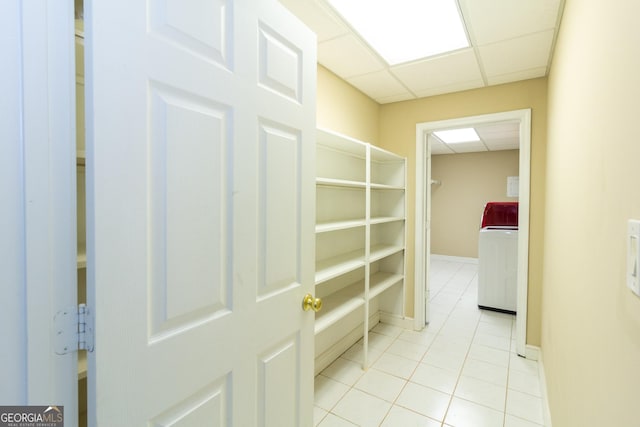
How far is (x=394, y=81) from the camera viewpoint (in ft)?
9.23

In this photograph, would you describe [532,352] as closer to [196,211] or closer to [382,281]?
[382,281]

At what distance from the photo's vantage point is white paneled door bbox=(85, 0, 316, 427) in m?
0.70

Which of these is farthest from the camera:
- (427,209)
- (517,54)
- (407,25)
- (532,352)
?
(427,209)

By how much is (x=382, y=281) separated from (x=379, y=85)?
6.44 feet

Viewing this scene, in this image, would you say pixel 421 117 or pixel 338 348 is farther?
pixel 421 117

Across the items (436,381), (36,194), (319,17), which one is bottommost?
(436,381)

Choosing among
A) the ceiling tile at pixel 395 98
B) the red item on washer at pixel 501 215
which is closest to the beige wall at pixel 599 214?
the ceiling tile at pixel 395 98

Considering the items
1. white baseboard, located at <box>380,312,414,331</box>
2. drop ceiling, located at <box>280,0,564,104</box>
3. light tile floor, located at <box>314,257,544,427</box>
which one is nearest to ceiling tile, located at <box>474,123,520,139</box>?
drop ceiling, located at <box>280,0,564,104</box>

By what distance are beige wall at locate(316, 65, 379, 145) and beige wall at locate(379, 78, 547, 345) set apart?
0.25 m

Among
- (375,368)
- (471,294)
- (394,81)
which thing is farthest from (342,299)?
(471,294)

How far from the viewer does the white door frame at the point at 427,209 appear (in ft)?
8.87

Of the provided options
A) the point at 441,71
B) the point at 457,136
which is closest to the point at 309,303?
the point at 441,71

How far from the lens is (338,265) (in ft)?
7.77

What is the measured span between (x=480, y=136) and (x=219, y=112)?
5247 millimetres
